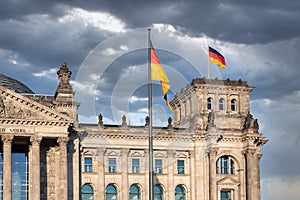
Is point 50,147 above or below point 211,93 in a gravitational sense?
below

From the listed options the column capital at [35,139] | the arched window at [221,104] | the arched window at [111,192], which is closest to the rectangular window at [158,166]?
the arched window at [111,192]

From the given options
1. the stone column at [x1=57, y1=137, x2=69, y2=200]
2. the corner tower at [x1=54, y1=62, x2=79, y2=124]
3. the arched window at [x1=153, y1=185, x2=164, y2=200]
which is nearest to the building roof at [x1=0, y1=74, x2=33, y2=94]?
the corner tower at [x1=54, y1=62, x2=79, y2=124]

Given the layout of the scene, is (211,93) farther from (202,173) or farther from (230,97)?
(202,173)

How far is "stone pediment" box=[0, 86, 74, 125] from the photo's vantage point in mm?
73875

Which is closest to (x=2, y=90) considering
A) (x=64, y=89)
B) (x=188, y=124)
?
(x=64, y=89)

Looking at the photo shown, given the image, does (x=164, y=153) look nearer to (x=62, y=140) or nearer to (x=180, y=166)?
(x=180, y=166)

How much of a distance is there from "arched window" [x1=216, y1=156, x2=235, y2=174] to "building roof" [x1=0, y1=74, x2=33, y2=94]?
2275 centimetres

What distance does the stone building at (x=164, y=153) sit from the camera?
78.8 meters

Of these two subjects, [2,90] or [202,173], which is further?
[202,173]

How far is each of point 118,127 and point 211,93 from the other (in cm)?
1146

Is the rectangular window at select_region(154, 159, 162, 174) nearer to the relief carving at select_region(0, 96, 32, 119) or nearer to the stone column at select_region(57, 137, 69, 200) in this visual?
the stone column at select_region(57, 137, 69, 200)

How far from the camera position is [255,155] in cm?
8581

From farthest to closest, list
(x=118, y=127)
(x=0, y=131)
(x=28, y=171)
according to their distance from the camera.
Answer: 1. (x=118, y=127)
2. (x=28, y=171)
3. (x=0, y=131)

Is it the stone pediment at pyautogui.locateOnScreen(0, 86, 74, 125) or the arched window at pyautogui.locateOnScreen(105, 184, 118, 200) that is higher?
the stone pediment at pyautogui.locateOnScreen(0, 86, 74, 125)
